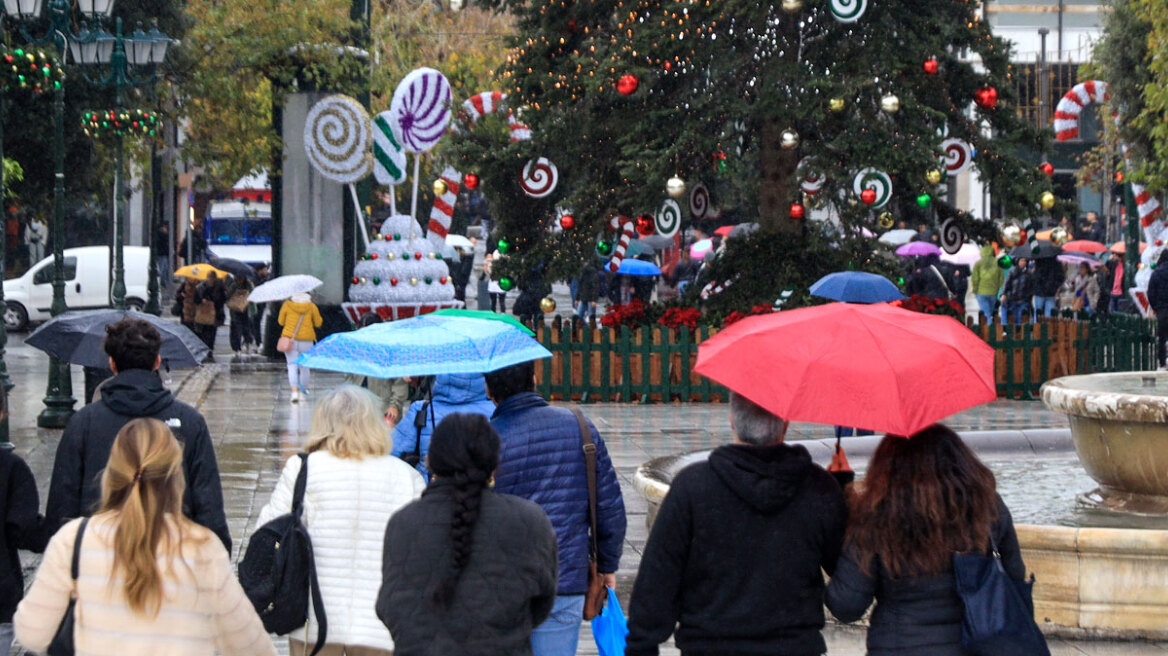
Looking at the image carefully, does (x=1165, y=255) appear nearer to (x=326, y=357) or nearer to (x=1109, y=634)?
(x=1109, y=634)

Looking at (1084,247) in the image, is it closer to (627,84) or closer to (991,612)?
(627,84)

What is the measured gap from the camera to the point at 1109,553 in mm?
7961

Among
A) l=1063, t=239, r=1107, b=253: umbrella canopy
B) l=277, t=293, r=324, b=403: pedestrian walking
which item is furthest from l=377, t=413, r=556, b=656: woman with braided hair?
l=1063, t=239, r=1107, b=253: umbrella canopy

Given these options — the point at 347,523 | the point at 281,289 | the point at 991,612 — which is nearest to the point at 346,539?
the point at 347,523

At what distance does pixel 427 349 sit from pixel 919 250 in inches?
911

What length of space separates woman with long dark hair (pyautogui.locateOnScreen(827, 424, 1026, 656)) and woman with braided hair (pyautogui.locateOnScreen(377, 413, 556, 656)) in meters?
0.86

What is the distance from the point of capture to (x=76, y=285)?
33.6 metres

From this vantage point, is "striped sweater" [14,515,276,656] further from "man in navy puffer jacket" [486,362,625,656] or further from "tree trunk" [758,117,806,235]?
"tree trunk" [758,117,806,235]

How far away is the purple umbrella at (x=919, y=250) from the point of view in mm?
28312

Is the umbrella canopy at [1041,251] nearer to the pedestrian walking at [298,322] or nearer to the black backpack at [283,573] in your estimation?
the pedestrian walking at [298,322]

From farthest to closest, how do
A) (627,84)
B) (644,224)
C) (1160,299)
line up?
(644,224) → (1160,299) → (627,84)

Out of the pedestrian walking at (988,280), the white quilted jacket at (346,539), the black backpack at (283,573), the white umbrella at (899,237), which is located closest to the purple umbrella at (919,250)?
the pedestrian walking at (988,280)

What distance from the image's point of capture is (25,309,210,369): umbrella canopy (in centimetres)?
788

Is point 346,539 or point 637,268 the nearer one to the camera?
point 346,539
